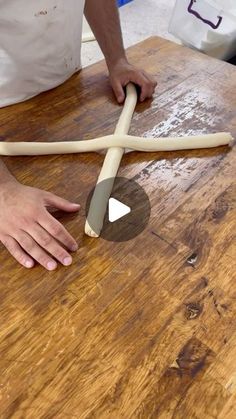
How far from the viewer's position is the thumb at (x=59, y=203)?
67cm

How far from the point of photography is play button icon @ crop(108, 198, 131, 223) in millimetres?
695

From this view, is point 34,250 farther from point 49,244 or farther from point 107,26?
point 107,26

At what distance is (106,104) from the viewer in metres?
0.92

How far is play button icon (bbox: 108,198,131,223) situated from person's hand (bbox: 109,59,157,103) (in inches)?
12.6

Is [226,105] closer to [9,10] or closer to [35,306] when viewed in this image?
[9,10]

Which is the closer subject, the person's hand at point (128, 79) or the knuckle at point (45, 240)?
the knuckle at point (45, 240)

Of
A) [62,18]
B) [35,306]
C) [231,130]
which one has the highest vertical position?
[62,18]

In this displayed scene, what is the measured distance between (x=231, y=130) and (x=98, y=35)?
1.40ft

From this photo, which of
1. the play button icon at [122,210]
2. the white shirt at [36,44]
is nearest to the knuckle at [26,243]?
the play button icon at [122,210]

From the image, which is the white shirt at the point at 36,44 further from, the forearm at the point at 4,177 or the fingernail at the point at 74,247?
the fingernail at the point at 74,247

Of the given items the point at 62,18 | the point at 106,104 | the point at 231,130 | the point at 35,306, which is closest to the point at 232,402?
the point at 35,306

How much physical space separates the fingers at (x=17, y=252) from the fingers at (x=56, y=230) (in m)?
0.05

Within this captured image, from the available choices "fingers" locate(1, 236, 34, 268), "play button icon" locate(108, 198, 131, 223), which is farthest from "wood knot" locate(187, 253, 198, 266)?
"fingers" locate(1, 236, 34, 268)

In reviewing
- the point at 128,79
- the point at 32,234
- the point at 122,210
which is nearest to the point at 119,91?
the point at 128,79
